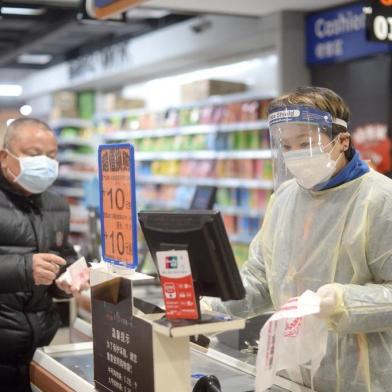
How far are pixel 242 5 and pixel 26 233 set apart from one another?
5101 mm

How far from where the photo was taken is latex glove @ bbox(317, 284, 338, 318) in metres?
1.85

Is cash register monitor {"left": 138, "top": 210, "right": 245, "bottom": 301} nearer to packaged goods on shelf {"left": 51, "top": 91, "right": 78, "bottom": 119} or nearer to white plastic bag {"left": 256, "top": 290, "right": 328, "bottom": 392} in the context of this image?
white plastic bag {"left": 256, "top": 290, "right": 328, "bottom": 392}

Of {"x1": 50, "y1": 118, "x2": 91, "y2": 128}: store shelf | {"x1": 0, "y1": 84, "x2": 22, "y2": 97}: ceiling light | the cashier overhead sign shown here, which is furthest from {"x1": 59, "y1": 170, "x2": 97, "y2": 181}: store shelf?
the cashier overhead sign

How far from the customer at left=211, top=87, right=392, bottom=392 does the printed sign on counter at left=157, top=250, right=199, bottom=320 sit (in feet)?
1.24

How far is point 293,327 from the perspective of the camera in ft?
6.21

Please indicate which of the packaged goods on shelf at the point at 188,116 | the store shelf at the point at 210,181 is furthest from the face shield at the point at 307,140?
the store shelf at the point at 210,181

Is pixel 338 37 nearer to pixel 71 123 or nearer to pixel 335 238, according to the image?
pixel 335 238

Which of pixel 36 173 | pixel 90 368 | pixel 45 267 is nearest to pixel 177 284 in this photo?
pixel 90 368

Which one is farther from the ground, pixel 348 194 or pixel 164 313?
pixel 348 194

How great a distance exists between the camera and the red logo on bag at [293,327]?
1.88 m

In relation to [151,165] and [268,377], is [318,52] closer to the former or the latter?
[151,165]

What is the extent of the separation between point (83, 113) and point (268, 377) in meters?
12.7

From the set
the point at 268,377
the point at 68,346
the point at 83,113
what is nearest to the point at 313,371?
the point at 268,377

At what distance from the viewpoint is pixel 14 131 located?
125 inches
